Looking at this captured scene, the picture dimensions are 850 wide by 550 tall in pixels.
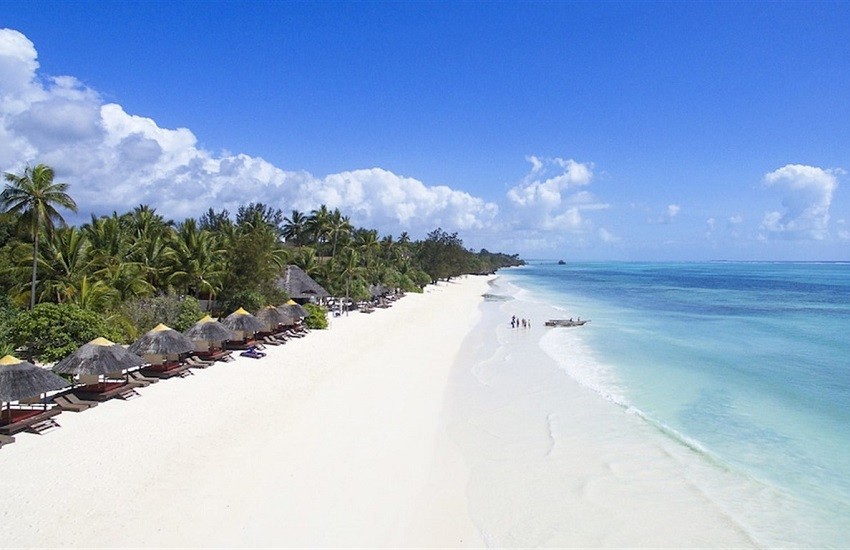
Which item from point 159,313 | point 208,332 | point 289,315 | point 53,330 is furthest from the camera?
point 289,315

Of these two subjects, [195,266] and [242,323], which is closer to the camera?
[242,323]

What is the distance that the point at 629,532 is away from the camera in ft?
28.0

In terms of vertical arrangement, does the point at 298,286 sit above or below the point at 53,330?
above

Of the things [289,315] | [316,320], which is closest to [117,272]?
[289,315]

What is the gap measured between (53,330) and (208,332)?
15.1 feet

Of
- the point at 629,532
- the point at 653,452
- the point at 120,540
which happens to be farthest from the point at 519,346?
the point at 120,540

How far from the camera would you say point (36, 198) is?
17297 millimetres

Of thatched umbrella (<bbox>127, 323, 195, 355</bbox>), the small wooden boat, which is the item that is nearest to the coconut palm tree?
thatched umbrella (<bbox>127, 323, 195, 355</bbox>)

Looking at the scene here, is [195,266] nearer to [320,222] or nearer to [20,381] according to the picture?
[20,381]

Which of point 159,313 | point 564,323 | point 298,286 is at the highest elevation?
point 298,286

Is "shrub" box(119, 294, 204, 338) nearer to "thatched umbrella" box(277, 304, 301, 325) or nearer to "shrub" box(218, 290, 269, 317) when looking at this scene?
"shrub" box(218, 290, 269, 317)

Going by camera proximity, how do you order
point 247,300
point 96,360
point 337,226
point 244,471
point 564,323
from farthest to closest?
point 337,226, point 564,323, point 247,300, point 96,360, point 244,471

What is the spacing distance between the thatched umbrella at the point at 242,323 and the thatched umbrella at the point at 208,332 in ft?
4.98

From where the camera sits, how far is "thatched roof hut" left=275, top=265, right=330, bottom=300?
1291 inches
